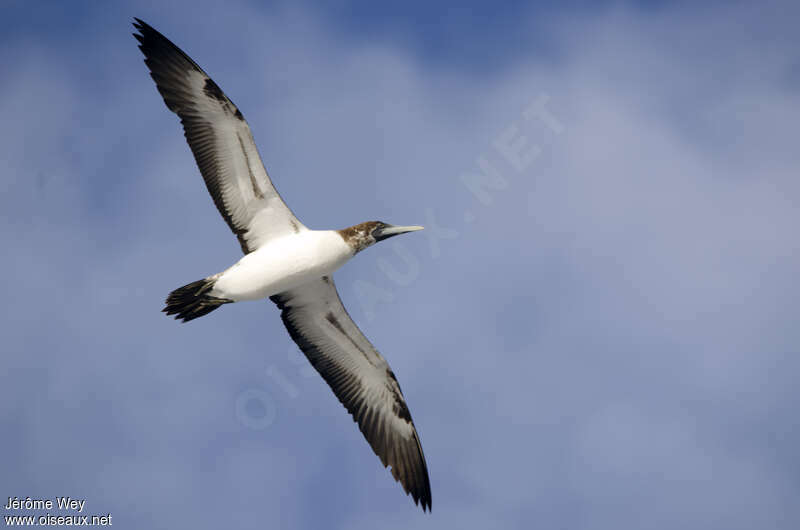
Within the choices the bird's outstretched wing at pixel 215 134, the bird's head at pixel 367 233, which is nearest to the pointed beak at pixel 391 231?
the bird's head at pixel 367 233

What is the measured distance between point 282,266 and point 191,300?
166 centimetres

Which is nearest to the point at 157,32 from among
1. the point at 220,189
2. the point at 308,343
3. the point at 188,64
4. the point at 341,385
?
the point at 188,64

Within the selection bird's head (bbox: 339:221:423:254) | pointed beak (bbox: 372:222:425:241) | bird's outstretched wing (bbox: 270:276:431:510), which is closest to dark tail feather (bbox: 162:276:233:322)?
bird's outstretched wing (bbox: 270:276:431:510)

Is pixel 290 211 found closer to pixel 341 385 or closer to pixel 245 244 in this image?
pixel 245 244

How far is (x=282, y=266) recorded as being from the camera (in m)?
15.0

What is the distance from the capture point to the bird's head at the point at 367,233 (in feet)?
50.6

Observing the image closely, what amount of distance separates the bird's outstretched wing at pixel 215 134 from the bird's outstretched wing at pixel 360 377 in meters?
1.72

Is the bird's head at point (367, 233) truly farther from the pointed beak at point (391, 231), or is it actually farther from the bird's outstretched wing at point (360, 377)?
the bird's outstretched wing at point (360, 377)

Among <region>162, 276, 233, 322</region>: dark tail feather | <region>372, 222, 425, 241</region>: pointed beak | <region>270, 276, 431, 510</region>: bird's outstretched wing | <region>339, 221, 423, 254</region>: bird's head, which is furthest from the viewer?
<region>270, 276, 431, 510</region>: bird's outstretched wing

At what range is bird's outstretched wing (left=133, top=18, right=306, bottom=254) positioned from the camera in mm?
15164

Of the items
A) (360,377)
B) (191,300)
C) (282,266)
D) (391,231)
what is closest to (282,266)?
(282,266)

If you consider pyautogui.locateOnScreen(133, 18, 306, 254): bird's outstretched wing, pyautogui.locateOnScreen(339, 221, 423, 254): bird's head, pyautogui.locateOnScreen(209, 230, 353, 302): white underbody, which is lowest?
pyautogui.locateOnScreen(209, 230, 353, 302): white underbody

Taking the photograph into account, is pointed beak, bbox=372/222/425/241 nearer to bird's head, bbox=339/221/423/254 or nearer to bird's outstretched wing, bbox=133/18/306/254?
bird's head, bbox=339/221/423/254

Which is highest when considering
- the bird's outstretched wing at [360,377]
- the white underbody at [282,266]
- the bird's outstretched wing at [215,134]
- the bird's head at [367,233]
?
the bird's outstretched wing at [215,134]
